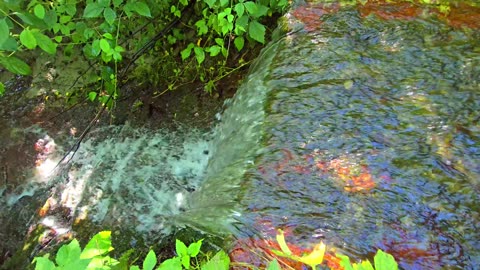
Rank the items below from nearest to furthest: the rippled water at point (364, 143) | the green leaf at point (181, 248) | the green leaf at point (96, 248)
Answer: the green leaf at point (96, 248) → the green leaf at point (181, 248) → the rippled water at point (364, 143)

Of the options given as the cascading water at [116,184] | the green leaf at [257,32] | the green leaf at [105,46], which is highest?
the green leaf at [105,46]

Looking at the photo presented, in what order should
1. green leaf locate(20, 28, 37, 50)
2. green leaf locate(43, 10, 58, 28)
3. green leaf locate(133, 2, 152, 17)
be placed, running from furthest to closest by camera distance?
green leaf locate(133, 2, 152, 17) < green leaf locate(43, 10, 58, 28) < green leaf locate(20, 28, 37, 50)

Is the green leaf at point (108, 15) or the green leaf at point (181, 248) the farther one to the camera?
the green leaf at point (108, 15)

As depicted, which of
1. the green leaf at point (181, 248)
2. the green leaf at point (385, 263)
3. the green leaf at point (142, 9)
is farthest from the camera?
the green leaf at point (142, 9)

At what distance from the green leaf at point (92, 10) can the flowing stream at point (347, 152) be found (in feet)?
2.86

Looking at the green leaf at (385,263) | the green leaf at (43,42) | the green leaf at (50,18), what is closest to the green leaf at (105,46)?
the green leaf at (50,18)

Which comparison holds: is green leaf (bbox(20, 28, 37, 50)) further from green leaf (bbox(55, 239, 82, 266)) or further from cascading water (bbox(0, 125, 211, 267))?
cascading water (bbox(0, 125, 211, 267))

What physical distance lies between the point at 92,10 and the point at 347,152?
1467 mm

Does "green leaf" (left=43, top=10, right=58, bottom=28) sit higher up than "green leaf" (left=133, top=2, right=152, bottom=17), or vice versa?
"green leaf" (left=43, top=10, right=58, bottom=28)

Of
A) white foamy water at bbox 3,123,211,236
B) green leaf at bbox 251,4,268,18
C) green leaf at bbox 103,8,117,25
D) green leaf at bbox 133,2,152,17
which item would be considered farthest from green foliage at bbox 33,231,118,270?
green leaf at bbox 251,4,268,18

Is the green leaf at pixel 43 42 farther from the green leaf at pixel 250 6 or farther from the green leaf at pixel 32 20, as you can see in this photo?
the green leaf at pixel 250 6

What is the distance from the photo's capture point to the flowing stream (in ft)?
5.18

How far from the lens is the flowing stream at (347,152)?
5.18 ft

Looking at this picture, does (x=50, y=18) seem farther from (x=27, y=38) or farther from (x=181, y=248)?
(x=181, y=248)
